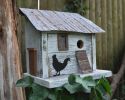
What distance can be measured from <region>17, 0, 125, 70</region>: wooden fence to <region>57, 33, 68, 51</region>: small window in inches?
67.3

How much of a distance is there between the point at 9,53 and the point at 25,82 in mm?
274

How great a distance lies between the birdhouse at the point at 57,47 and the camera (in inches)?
105

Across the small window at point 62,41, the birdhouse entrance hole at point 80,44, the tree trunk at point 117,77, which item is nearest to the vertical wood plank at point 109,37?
the tree trunk at point 117,77

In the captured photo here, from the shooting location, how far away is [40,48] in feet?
8.81

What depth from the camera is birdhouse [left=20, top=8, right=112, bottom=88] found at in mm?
2664

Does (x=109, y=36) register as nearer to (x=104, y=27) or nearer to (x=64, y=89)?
(x=104, y=27)

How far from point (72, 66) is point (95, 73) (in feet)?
0.73

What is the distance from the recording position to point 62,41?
2.81m

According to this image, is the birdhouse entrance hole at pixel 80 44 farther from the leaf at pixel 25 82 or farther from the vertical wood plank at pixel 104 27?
the vertical wood plank at pixel 104 27

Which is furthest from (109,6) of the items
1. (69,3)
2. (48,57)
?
(48,57)

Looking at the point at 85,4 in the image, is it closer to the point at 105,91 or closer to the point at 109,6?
the point at 109,6

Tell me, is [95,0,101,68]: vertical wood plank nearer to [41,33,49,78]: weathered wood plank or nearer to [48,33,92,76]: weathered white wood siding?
[48,33,92,76]: weathered white wood siding

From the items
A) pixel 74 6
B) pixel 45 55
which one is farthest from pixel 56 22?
pixel 74 6

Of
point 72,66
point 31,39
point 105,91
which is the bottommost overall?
point 105,91
